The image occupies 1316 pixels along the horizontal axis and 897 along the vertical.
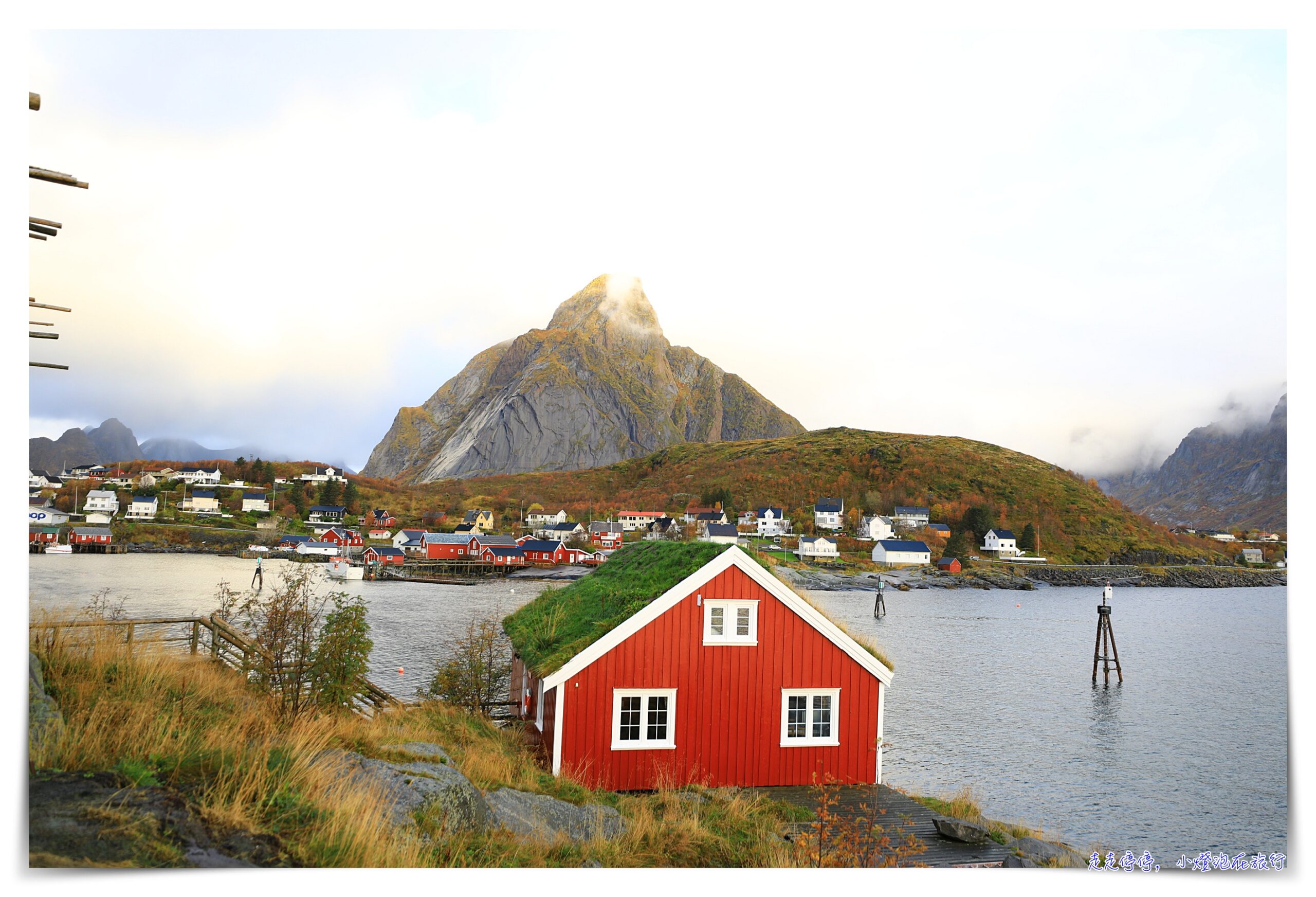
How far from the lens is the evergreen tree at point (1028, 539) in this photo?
8412 centimetres

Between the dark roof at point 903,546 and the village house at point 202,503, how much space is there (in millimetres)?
67185

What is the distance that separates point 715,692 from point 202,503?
56.7 m

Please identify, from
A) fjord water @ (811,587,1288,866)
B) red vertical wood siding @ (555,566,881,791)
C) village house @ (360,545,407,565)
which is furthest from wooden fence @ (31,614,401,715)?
village house @ (360,545,407,565)

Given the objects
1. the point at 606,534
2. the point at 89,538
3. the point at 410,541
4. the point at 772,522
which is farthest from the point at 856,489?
the point at 89,538

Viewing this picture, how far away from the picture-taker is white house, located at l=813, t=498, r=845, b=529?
8894 centimetres

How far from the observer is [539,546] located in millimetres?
80875

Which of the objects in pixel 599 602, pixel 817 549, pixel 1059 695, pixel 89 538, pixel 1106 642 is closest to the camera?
pixel 599 602

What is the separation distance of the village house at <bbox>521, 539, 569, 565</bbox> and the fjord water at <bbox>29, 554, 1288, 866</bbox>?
19063mm

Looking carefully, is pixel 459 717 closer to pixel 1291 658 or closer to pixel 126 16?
pixel 126 16

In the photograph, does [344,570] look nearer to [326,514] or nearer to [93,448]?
[326,514]

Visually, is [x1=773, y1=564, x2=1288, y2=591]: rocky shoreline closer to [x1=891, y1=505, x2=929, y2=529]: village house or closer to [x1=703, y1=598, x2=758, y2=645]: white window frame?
[x1=891, y1=505, x2=929, y2=529]: village house

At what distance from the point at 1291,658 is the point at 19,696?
12533 millimetres

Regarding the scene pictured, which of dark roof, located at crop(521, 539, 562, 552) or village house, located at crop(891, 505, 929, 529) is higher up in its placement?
Result: village house, located at crop(891, 505, 929, 529)

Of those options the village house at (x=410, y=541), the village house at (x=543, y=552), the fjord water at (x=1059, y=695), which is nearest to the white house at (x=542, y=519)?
Result: the village house at (x=543, y=552)
